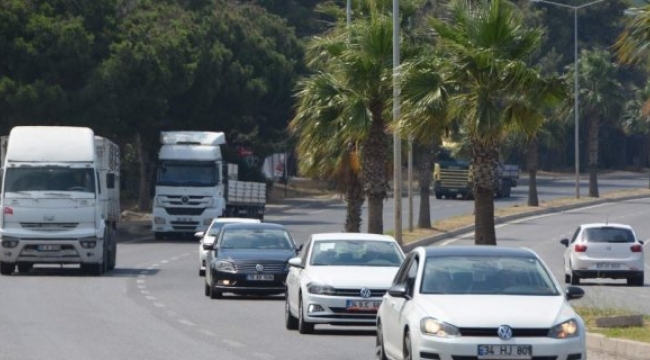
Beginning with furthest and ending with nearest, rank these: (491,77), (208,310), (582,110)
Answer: (582,110)
(491,77)
(208,310)

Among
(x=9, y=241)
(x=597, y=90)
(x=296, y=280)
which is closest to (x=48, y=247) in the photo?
(x=9, y=241)

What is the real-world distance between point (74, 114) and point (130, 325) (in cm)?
3516

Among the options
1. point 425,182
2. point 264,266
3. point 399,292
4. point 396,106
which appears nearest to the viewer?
point 399,292

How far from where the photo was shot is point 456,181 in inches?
3349

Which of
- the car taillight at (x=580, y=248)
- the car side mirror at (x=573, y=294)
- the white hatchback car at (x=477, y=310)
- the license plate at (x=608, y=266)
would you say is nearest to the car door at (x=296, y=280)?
the white hatchback car at (x=477, y=310)

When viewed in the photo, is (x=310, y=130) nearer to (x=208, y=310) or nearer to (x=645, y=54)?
(x=208, y=310)

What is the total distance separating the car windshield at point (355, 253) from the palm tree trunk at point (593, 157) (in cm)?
6158

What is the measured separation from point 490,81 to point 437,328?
1421 centimetres

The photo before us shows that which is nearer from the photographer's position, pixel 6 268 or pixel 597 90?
pixel 6 268

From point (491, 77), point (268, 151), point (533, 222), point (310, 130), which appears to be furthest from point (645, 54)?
point (268, 151)

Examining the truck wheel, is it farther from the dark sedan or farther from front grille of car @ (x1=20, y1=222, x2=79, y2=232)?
the dark sedan

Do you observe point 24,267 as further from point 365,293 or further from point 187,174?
point 365,293

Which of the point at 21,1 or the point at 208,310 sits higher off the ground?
the point at 21,1

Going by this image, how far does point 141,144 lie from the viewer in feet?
218
